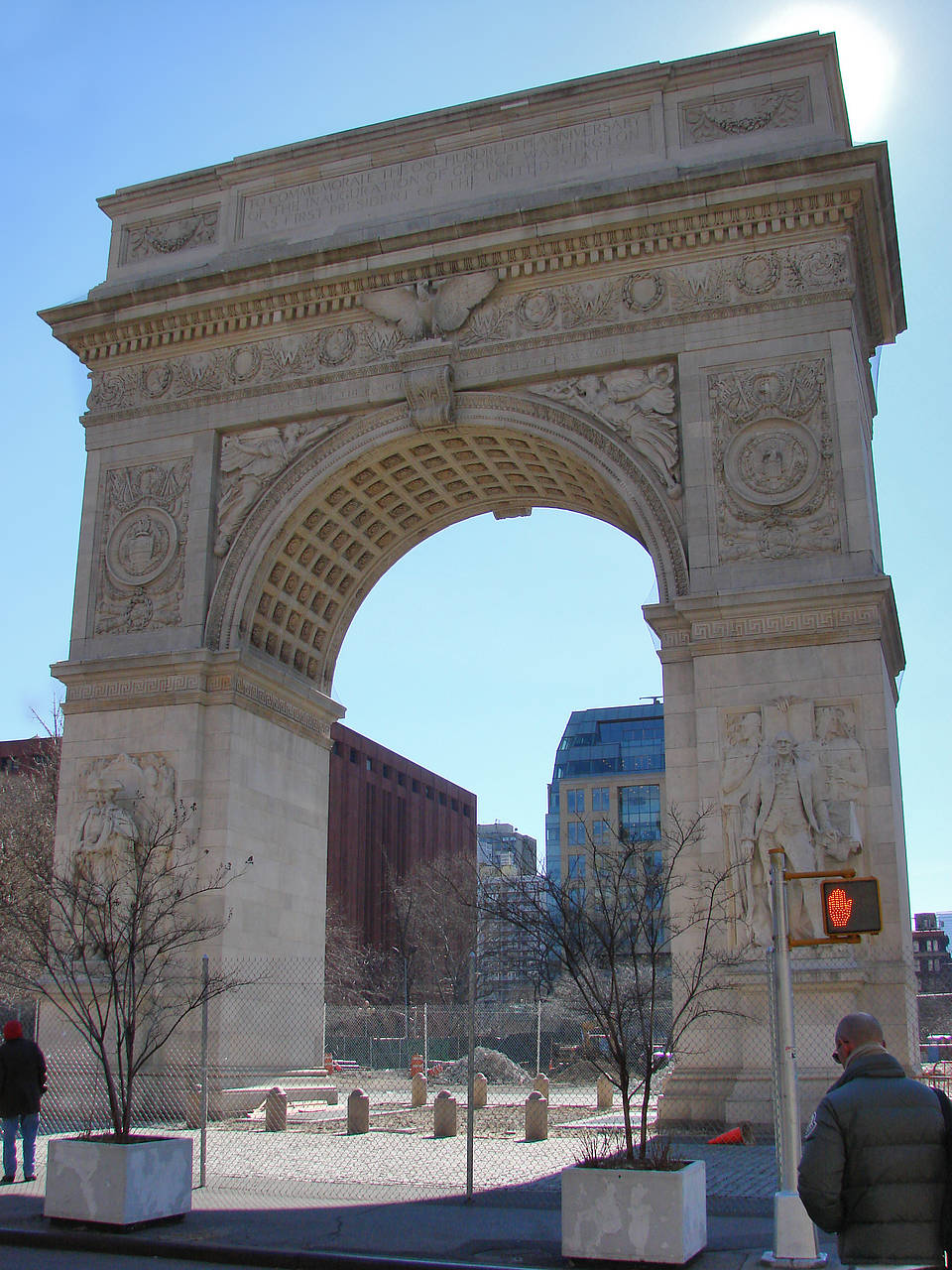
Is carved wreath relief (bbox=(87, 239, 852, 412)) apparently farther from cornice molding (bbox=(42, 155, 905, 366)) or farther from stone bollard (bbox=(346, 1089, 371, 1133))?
stone bollard (bbox=(346, 1089, 371, 1133))

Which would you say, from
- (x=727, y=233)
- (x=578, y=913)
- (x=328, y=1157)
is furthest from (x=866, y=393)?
(x=328, y=1157)

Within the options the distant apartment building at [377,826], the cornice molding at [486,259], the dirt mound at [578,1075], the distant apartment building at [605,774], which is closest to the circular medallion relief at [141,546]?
the cornice molding at [486,259]

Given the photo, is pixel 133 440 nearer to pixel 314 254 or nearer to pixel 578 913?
pixel 314 254

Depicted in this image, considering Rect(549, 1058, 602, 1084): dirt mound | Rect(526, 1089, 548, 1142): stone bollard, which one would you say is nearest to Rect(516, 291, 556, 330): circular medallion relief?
Rect(526, 1089, 548, 1142): stone bollard

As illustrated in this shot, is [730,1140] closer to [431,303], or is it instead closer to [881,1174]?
[881,1174]

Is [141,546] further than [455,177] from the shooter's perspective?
No

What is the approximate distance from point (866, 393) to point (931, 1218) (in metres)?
21.8

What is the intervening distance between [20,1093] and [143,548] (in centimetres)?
1312

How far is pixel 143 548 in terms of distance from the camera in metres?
25.8

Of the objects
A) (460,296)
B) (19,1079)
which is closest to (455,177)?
(460,296)

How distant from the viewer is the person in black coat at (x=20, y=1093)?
48.7 feet

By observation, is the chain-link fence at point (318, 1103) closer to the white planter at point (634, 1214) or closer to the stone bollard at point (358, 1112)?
the stone bollard at point (358, 1112)

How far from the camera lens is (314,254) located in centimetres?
2530

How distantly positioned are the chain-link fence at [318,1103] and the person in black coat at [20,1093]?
6.02 ft
